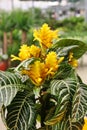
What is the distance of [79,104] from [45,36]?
26cm

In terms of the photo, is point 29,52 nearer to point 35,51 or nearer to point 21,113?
point 35,51

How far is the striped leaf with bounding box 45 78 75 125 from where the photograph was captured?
97 centimetres

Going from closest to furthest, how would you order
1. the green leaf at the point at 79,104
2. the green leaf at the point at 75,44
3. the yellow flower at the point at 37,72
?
1. the green leaf at the point at 79,104
2. the yellow flower at the point at 37,72
3. the green leaf at the point at 75,44

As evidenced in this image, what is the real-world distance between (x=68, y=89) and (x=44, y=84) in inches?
4.5

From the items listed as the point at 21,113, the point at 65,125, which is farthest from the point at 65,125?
the point at 21,113

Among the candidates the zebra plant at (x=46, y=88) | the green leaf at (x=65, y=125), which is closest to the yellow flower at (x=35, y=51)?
the zebra plant at (x=46, y=88)

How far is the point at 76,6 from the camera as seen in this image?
44.1 ft

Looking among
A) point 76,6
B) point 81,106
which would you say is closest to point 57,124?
point 81,106

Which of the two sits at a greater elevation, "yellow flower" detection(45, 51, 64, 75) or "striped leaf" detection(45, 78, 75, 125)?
"yellow flower" detection(45, 51, 64, 75)

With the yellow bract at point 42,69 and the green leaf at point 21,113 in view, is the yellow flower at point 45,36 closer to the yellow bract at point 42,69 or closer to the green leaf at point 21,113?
the yellow bract at point 42,69

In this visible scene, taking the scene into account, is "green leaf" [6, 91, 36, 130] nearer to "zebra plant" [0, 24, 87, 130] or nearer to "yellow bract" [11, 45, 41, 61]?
"zebra plant" [0, 24, 87, 130]

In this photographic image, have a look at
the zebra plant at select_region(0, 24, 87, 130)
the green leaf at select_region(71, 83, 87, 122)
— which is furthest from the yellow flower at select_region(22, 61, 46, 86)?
the green leaf at select_region(71, 83, 87, 122)

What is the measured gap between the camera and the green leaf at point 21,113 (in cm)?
100

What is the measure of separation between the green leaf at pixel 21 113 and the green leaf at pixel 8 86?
0.03 metres
